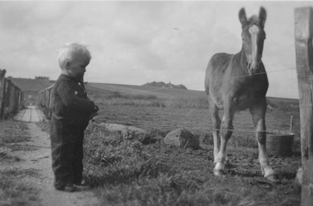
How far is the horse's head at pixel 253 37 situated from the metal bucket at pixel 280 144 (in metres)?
3.26

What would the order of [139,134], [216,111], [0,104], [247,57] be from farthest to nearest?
1. [0,104]
2. [139,134]
3. [216,111]
4. [247,57]

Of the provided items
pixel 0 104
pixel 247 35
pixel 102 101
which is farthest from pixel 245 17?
pixel 0 104

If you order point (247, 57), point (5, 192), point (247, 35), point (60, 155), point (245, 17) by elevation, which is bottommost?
point (5, 192)

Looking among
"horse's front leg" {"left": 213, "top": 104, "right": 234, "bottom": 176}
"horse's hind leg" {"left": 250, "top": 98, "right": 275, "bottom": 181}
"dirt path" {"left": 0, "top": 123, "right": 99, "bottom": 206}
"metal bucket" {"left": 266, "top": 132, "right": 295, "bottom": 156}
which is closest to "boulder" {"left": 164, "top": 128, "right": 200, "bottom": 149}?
"metal bucket" {"left": 266, "top": 132, "right": 295, "bottom": 156}

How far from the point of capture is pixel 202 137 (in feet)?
31.2

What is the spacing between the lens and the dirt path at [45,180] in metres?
3.16

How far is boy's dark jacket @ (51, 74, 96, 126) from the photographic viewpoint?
134 inches

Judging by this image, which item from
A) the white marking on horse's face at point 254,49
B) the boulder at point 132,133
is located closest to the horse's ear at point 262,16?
the white marking on horse's face at point 254,49

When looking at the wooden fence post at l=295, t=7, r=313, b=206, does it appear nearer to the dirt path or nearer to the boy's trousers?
the dirt path

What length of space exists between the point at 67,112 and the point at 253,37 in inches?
118

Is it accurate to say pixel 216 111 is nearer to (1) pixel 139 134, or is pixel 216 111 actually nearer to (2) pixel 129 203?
(1) pixel 139 134

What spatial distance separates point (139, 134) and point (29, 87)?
60.5 metres

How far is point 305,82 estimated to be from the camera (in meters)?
3.24

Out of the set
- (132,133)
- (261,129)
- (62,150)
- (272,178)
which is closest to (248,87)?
(261,129)
